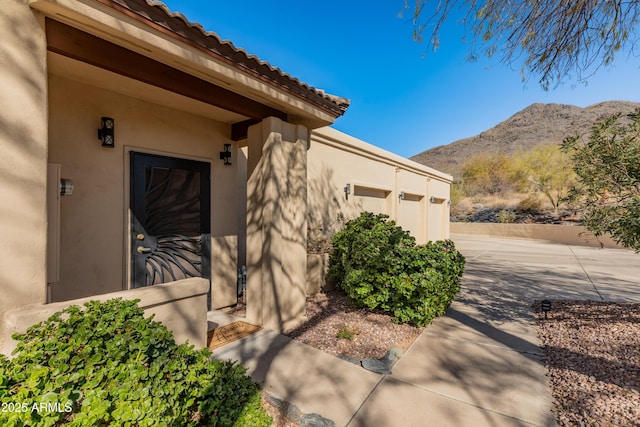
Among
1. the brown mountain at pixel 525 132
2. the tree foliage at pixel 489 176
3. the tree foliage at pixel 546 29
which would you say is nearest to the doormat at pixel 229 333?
the tree foliage at pixel 546 29

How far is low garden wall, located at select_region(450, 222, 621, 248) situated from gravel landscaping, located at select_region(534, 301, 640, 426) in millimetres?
14734

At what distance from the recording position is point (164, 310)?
103 inches

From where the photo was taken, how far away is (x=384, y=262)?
441cm

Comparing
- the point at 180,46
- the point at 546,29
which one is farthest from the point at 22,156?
the point at 546,29

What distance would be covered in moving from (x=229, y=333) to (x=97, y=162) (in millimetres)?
2789

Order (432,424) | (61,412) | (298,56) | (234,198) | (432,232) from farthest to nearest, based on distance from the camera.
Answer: (432,232) < (298,56) < (234,198) < (432,424) < (61,412)

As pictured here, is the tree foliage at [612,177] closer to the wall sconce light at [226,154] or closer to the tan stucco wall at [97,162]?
the wall sconce light at [226,154]

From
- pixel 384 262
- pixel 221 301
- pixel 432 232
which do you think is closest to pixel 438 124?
pixel 432 232

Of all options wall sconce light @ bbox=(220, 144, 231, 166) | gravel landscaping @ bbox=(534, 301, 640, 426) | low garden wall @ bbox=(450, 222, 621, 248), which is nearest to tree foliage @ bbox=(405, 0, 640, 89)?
wall sconce light @ bbox=(220, 144, 231, 166)

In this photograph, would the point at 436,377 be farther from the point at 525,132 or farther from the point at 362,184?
the point at 525,132

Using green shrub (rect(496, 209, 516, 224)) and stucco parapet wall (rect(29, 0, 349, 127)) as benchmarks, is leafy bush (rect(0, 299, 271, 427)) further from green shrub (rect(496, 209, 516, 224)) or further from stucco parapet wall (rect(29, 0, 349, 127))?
green shrub (rect(496, 209, 516, 224))

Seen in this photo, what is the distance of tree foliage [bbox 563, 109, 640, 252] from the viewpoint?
335 centimetres

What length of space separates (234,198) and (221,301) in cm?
180

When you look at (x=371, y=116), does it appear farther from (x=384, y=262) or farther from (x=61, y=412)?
(x=61, y=412)
